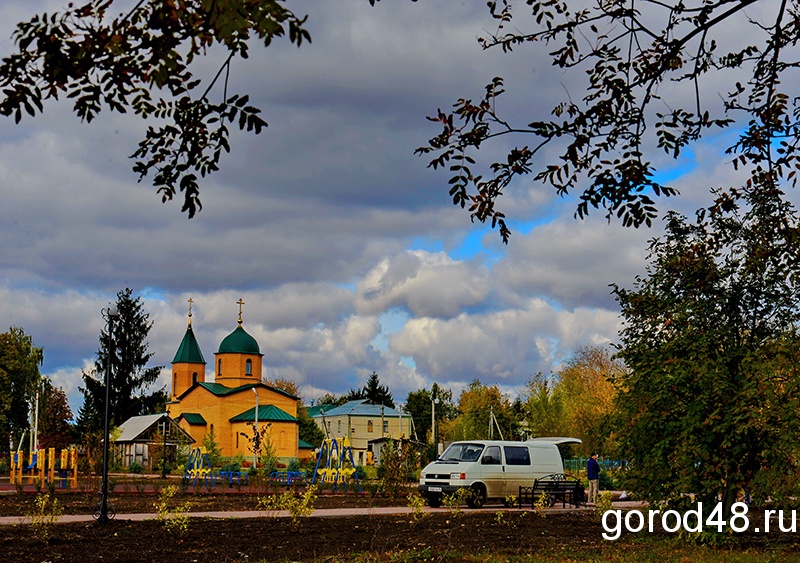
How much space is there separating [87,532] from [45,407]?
62871mm

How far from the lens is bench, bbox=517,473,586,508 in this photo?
27.3m

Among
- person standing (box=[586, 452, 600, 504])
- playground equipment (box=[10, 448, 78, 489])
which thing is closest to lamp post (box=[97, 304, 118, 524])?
person standing (box=[586, 452, 600, 504])

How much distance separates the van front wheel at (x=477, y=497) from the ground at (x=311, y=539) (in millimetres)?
4361

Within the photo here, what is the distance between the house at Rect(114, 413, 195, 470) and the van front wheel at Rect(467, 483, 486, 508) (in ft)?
164

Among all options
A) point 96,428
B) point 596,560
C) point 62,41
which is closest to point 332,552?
point 596,560

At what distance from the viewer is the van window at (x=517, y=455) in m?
28.2

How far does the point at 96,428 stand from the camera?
83.4 m

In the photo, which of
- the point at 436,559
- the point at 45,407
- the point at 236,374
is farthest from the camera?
the point at 236,374

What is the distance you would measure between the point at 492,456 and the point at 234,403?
62430 millimetres

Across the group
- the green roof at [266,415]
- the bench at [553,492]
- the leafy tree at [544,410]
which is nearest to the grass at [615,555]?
the bench at [553,492]

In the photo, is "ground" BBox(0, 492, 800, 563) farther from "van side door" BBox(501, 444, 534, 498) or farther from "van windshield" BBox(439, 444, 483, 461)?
"van side door" BBox(501, 444, 534, 498)

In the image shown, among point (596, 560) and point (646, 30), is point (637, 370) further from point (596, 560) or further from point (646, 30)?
point (646, 30)

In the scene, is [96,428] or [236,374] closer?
[96,428]

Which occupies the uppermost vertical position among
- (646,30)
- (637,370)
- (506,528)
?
(646,30)
